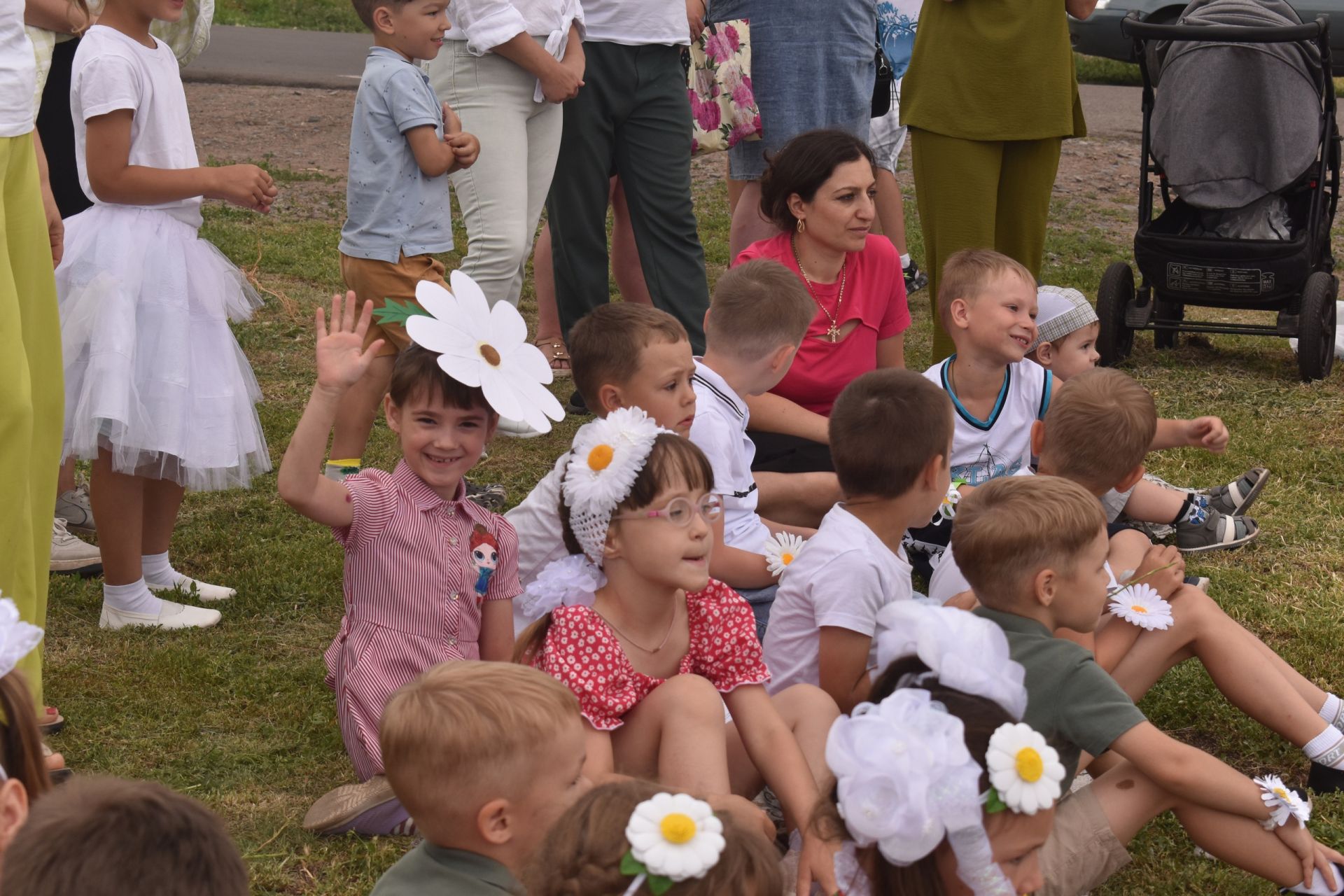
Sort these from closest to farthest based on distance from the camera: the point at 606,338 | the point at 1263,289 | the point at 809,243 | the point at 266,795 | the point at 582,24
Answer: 1. the point at 266,795
2. the point at 606,338
3. the point at 809,243
4. the point at 582,24
5. the point at 1263,289

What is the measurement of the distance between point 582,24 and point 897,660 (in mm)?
3100

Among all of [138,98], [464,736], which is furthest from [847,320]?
[464,736]

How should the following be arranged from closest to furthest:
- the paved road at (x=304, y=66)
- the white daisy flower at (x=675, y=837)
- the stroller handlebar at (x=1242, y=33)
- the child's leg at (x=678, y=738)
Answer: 1. the white daisy flower at (x=675, y=837)
2. the child's leg at (x=678, y=738)
3. the stroller handlebar at (x=1242, y=33)
4. the paved road at (x=304, y=66)

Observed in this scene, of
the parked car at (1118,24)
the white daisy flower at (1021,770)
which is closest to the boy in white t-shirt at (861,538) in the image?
the white daisy flower at (1021,770)

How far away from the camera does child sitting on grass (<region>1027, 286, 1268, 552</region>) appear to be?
4.25m

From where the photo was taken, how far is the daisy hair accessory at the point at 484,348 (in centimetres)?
302

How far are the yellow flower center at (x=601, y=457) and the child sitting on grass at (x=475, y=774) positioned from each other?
29.7 inches

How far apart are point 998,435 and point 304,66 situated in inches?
423

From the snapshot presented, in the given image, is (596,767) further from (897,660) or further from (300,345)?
(300,345)

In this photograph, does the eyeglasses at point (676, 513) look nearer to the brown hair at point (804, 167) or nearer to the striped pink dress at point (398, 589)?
the striped pink dress at point (398, 589)

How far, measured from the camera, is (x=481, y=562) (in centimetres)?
314

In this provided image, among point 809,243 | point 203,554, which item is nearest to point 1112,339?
point 809,243

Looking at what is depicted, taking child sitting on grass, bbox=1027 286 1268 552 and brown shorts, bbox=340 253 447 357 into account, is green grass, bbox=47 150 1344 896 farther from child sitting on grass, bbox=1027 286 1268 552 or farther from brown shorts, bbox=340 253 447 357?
brown shorts, bbox=340 253 447 357

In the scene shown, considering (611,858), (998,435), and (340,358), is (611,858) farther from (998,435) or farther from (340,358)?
(998,435)
